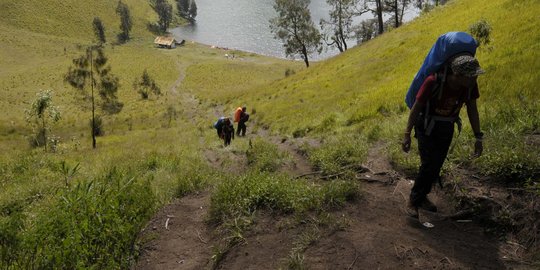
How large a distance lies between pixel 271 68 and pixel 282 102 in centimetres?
6155

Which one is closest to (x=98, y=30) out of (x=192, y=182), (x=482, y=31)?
(x=482, y=31)

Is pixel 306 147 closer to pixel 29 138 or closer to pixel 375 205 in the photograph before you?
pixel 375 205

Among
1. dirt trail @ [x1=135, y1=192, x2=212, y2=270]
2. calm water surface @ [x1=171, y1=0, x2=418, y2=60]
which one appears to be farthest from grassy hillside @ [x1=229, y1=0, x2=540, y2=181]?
calm water surface @ [x1=171, y1=0, x2=418, y2=60]

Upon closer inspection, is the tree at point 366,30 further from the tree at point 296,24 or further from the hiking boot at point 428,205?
the hiking boot at point 428,205

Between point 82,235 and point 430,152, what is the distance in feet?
14.2

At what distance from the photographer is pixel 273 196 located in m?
5.97

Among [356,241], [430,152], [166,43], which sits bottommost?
[356,241]

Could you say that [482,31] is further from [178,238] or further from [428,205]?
[178,238]

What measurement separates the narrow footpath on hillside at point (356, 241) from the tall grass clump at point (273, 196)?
19 cm

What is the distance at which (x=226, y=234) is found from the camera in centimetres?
555

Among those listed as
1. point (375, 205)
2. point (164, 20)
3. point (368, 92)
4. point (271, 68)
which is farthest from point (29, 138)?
point (164, 20)

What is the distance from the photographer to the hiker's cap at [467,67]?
4.36 metres

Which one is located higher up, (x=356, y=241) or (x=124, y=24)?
(x=124, y=24)

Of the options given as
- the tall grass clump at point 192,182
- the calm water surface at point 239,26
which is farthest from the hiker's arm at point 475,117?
the calm water surface at point 239,26
